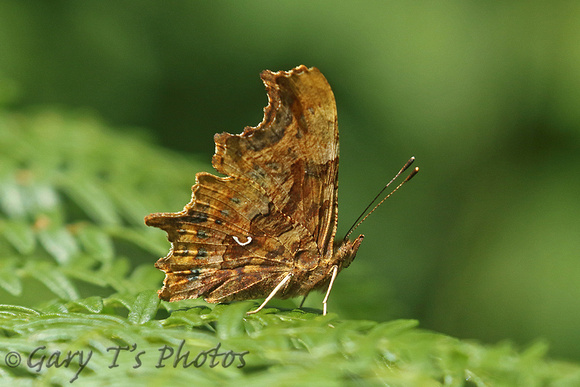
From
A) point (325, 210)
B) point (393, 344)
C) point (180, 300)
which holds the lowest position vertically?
point (180, 300)

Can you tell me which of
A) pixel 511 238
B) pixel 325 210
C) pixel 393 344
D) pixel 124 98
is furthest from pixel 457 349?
pixel 124 98

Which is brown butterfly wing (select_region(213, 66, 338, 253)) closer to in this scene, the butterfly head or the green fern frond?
the butterfly head

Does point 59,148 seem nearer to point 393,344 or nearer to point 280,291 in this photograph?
point 280,291

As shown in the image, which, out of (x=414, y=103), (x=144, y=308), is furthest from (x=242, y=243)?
(x=414, y=103)

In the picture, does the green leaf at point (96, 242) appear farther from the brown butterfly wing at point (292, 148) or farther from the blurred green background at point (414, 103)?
the blurred green background at point (414, 103)

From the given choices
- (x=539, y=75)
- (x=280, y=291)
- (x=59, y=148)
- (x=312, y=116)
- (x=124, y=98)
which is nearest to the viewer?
(x=312, y=116)

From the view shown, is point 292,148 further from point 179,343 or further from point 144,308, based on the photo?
point 179,343

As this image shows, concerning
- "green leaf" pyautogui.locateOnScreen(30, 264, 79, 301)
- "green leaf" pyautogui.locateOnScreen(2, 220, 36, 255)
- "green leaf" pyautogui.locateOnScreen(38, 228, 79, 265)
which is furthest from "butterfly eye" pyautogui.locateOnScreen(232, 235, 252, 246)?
"green leaf" pyautogui.locateOnScreen(2, 220, 36, 255)
